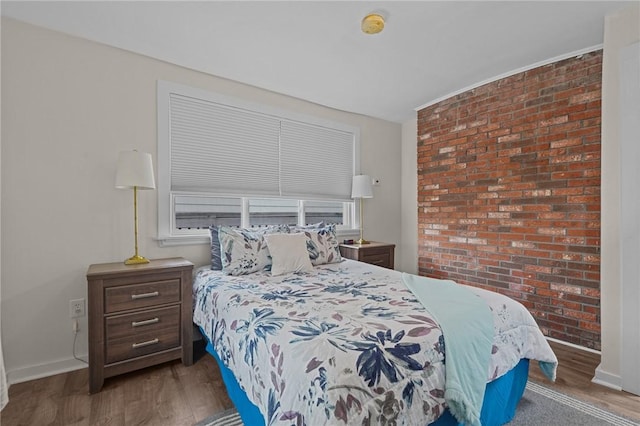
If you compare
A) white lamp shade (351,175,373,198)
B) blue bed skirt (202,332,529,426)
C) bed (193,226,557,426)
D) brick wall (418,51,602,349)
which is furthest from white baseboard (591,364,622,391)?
white lamp shade (351,175,373,198)

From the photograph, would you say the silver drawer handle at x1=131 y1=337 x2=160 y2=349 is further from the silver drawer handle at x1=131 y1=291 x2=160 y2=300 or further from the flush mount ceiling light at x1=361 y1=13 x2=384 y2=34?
the flush mount ceiling light at x1=361 y1=13 x2=384 y2=34

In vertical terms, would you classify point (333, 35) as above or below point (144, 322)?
above

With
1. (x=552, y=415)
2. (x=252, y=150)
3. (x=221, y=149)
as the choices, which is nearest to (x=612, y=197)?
(x=552, y=415)

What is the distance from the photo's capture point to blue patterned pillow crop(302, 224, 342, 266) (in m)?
2.68

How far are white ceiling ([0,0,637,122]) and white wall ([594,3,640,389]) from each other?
162 mm

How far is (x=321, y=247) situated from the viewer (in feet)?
8.96

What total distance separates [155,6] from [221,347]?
219 centimetres

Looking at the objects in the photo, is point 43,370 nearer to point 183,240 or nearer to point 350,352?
point 183,240

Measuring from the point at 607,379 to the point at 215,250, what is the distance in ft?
9.74

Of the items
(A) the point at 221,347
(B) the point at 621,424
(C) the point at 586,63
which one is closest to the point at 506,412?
(B) the point at 621,424

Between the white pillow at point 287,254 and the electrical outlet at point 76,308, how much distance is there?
4.73ft

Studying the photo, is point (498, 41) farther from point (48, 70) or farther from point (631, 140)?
point (48, 70)

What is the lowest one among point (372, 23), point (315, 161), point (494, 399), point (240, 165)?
point (494, 399)

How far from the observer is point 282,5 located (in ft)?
6.37
